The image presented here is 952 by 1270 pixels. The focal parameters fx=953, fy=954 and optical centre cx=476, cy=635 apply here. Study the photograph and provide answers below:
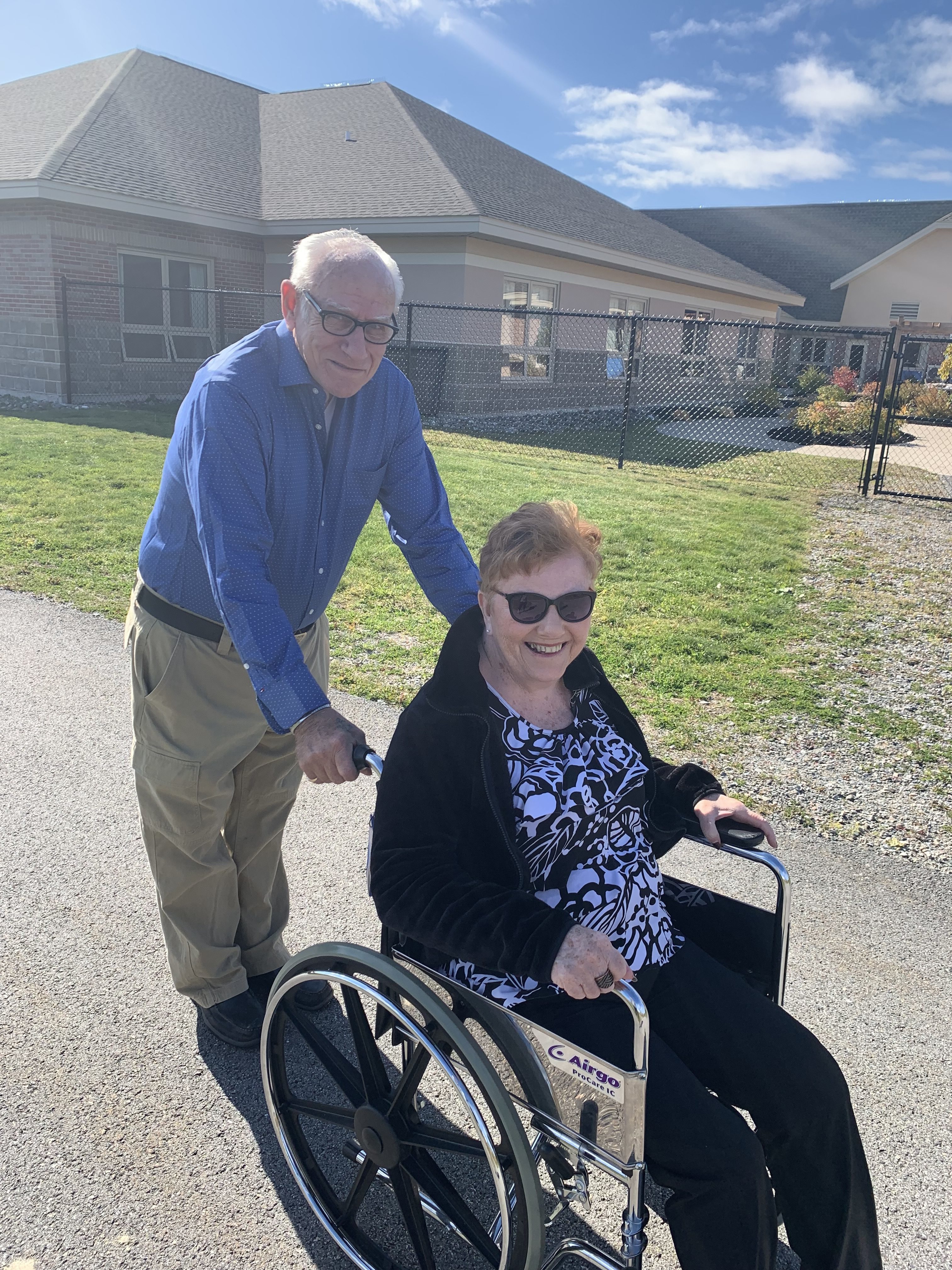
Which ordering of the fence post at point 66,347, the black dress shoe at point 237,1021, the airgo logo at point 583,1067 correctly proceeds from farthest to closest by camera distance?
1. the fence post at point 66,347
2. the black dress shoe at point 237,1021
3. the airgo logo at point 583,1067

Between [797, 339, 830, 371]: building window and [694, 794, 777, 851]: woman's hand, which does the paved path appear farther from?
[797, 339, 830, 371]: building window

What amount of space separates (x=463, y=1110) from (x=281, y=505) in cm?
162

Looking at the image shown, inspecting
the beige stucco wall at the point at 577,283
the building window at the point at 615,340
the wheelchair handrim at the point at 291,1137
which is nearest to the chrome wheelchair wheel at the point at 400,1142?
the wheelchair handrim at the point at 291,1137

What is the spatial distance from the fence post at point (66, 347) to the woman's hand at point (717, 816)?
15.9m

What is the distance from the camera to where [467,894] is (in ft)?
5.76

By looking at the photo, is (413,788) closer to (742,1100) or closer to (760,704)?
(742,1100)

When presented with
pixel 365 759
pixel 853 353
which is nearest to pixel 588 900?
pixel 365 759

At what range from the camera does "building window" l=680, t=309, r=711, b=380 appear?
22.7 meters

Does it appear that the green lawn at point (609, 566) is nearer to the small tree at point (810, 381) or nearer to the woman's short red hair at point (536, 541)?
the woman's short red hair at point (536, 541)

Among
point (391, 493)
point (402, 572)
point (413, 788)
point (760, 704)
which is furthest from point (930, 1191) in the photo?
point (402, 572)

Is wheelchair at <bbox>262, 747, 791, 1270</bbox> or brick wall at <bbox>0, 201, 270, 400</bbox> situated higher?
brick wall at <bbox>0, 201, 270, 400</bbox>

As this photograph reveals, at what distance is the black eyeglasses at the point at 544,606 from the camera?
6.48 feet

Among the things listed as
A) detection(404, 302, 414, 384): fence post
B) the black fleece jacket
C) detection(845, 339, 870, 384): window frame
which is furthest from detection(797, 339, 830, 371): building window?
the black fleece jacket

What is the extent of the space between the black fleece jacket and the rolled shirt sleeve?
0.27 metres
